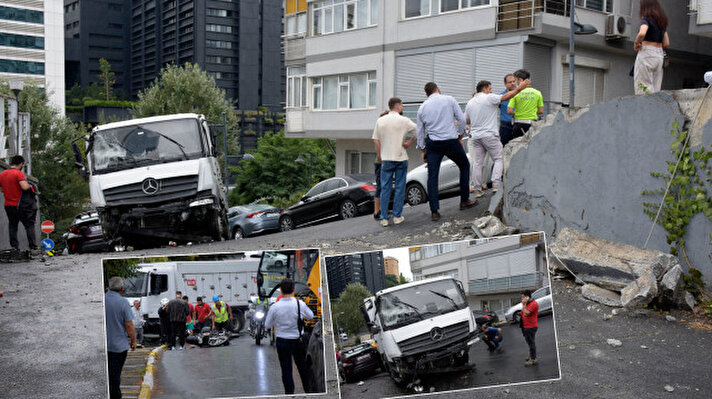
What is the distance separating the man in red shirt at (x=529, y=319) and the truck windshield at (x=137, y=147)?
35.5ft

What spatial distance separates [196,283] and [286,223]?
50.1ft

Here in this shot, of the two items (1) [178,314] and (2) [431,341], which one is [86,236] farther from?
(2) [431,341]

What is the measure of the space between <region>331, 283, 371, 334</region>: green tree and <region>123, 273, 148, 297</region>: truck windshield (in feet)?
3.78

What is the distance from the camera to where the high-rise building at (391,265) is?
12.7 feet

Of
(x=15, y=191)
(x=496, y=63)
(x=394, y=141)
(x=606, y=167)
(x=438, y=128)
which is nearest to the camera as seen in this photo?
(x=606, y=167)

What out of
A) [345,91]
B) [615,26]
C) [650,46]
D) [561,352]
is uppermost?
[615,26]

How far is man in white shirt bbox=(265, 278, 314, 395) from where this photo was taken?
4.04m

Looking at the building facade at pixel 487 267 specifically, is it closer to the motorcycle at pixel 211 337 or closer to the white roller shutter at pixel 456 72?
the motorcycle at pixel 211 337

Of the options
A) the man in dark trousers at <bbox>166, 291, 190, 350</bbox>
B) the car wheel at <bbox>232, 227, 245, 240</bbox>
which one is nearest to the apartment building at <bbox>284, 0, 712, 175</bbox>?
the car wheel at <bbox>232, 227, 245, 240</bbox>

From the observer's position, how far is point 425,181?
15.3 m

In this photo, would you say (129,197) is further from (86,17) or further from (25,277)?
(86,17)

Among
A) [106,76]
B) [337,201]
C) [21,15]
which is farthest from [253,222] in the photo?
[106,76]

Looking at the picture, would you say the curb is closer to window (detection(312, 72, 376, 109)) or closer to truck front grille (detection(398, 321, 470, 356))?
truck front grille (detection(398, 321, 470, 356))

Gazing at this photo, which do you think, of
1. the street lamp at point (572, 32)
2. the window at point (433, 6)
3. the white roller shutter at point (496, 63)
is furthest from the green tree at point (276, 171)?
the street lamp at point (572, 32)
